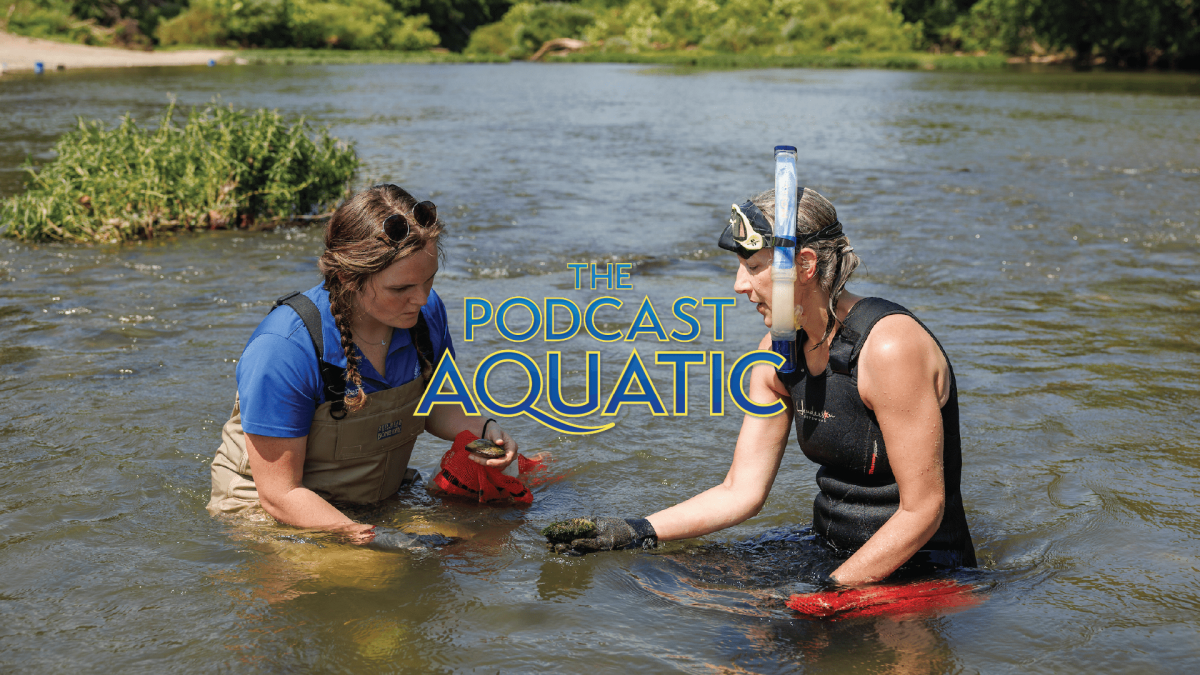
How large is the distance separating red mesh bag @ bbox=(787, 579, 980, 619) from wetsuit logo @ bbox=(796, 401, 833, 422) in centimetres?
55

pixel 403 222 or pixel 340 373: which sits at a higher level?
pixel 403 222

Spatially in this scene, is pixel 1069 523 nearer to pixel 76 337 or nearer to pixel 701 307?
pixel 701 307

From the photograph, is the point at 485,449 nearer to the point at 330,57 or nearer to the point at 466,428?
the point at 466,428

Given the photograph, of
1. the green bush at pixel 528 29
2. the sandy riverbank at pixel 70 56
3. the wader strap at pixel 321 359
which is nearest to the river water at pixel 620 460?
the wader strap at pixel 321 359

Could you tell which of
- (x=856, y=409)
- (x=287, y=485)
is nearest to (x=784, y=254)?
(x=856, y=409)

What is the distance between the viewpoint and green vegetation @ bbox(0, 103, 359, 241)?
9094 mm

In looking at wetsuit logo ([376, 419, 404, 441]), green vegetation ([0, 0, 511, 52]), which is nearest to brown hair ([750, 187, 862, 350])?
wetsuit logo ([376, 419, 404, 441])

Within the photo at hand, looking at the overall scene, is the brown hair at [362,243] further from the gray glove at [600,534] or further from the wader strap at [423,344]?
the gray glove at [600,534]

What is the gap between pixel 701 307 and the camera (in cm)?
770

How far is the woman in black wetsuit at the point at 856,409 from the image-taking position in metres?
2.79

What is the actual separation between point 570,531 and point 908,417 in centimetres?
121

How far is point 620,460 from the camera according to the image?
488 centimetres

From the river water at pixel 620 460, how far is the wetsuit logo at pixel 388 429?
0.43 m

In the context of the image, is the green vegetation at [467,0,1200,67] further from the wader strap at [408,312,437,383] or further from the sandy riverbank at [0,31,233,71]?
the wader strap at [408,312,437,383]
